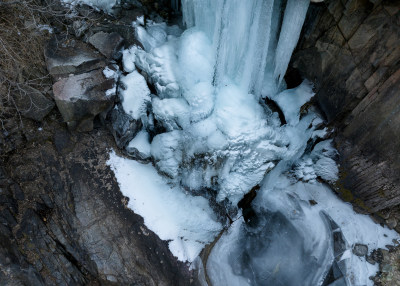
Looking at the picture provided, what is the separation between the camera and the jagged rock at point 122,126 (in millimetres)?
4324

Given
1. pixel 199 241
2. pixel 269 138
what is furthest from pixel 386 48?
pixel 199 241

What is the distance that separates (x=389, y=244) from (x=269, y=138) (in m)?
2.56

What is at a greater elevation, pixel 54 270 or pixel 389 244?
pixel 389 244

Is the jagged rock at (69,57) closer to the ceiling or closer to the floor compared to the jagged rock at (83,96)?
closer to the ceiling

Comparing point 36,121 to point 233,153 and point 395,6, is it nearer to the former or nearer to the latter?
point 233,153

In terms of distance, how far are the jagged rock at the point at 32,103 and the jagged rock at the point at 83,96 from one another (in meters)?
0.25

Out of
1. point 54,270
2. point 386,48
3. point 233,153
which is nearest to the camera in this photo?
point 386,48

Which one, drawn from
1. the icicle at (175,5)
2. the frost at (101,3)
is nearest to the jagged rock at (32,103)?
the frost at (101,3)

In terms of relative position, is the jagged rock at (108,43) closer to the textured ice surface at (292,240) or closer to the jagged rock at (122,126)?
the jagged rock at (122,126)

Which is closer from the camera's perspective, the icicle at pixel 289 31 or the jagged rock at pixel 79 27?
the icicle at pixel 289 31

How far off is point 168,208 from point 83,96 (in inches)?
83.0

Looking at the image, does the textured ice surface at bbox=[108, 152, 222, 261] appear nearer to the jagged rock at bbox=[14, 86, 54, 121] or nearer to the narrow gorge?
the narrow gorge

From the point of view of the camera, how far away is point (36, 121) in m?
4.30

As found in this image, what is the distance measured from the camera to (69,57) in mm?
4258
